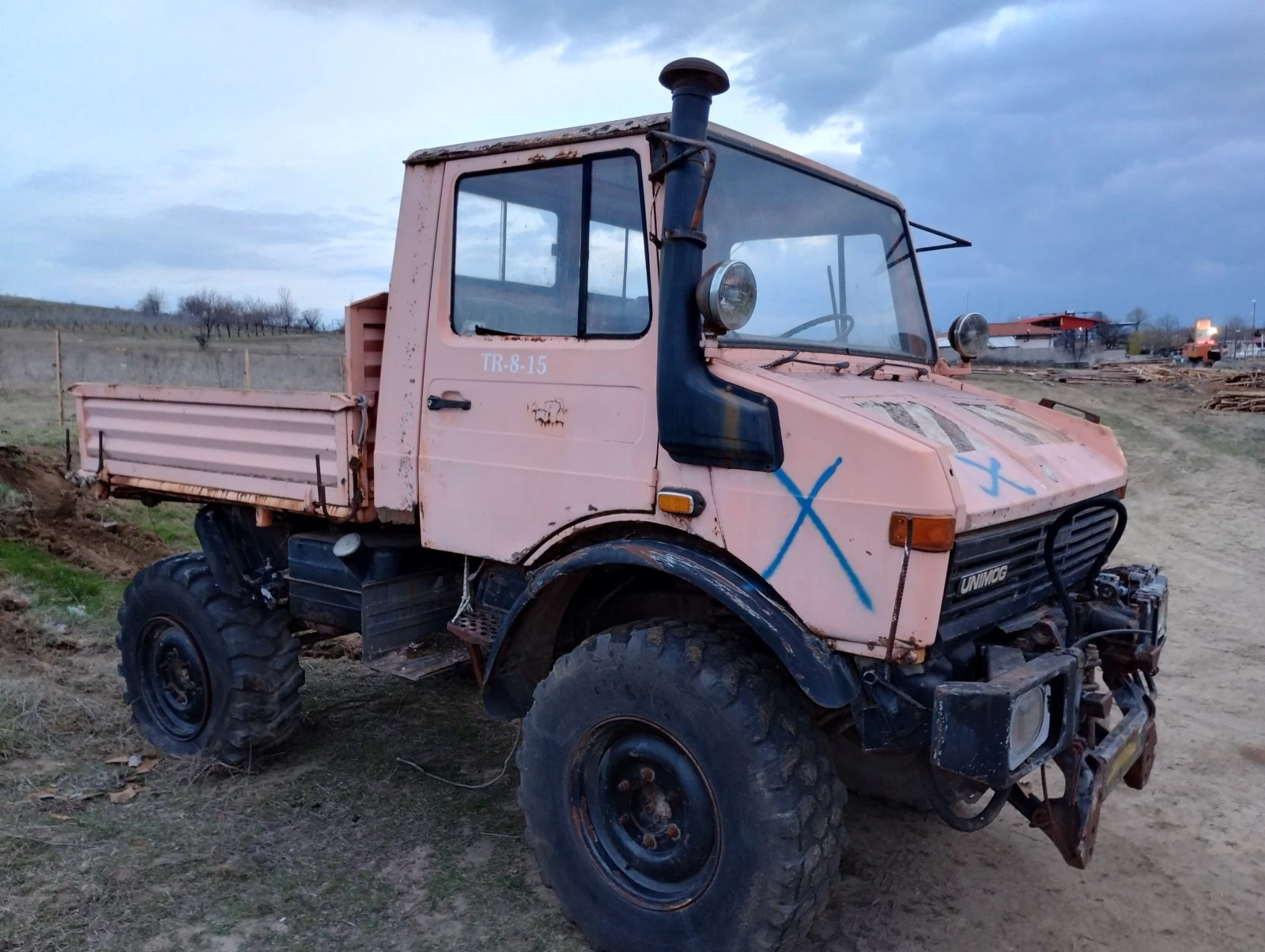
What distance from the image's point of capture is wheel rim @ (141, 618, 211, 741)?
484 centimetres

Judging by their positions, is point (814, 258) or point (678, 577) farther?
point (814, 258)

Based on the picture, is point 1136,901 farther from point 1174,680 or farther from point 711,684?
point 1174,680

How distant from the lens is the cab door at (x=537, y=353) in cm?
328

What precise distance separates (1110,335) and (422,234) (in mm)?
47954

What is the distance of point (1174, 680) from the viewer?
20.5 feet

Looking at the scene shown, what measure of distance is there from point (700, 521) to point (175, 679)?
10.8 feet

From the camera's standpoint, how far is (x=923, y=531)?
266 centimetres

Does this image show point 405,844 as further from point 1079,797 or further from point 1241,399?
point 1241,399

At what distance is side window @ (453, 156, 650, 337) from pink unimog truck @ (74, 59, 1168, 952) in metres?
0.01

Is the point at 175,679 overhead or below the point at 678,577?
below

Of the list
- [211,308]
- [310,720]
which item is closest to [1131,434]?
[310,720]

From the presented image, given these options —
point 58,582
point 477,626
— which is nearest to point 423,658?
point 477,626

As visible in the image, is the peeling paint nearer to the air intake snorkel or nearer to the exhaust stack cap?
the air intake snorkel

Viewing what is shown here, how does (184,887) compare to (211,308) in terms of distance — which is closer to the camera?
(184,887)
